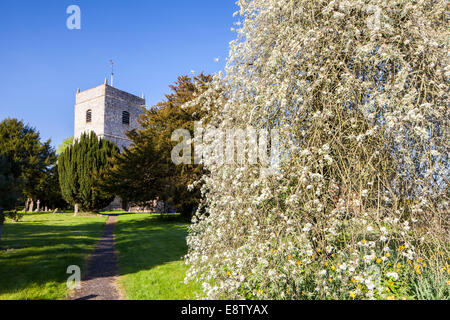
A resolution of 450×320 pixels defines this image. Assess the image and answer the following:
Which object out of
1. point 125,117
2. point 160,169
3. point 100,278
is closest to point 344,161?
point 100,278

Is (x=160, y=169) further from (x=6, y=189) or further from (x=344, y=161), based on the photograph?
(x=344, y=161)

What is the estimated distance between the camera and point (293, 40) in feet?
10.4

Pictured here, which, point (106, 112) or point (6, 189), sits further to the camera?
point (106, 112)

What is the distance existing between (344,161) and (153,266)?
201 inches

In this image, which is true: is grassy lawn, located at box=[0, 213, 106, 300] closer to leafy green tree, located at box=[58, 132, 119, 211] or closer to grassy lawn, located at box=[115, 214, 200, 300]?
grassy lawn, located at box=[115, 214, 200, 300]

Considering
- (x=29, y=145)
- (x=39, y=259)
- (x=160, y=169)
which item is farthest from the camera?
(x=29, y=145)

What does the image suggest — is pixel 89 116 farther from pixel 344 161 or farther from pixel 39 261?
pixel 344 161

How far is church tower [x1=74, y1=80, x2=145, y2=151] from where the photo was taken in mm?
26234

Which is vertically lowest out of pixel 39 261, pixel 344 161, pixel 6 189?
pixel 39 261

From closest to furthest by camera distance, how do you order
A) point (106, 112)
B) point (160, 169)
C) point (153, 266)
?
point (153, 266)
point (160, 169)
point (106, 112)

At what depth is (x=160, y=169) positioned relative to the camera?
13.7 m

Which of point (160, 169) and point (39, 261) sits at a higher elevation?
point (160, 169)
